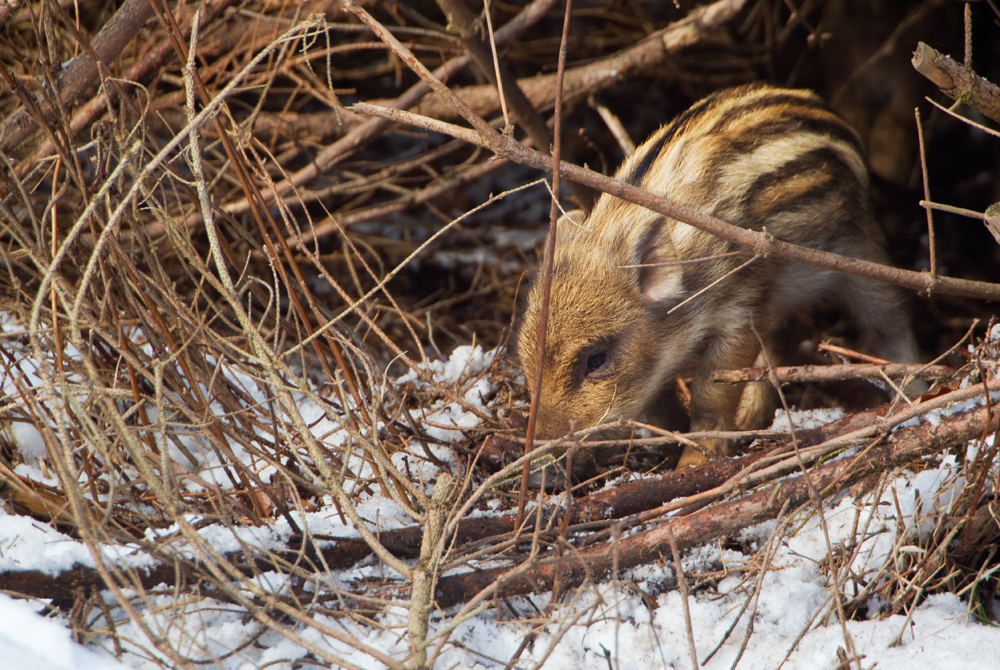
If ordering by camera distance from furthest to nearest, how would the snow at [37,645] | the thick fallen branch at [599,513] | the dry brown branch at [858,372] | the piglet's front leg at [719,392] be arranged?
the piglet's front leg at [719,392] < the dry brown branch at [858,372] < the thick fallen branch at [599,513] < the snow at [37,645]

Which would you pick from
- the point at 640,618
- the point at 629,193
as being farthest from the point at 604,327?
the point at 640,618

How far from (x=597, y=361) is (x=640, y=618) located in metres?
1.00

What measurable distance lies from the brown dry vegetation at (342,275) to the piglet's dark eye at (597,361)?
338mm

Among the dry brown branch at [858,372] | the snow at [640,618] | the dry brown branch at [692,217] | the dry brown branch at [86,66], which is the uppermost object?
the dry brown branch at [86,66]

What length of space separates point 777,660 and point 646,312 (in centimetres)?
127

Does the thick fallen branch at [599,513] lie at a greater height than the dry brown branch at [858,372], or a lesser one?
lesser

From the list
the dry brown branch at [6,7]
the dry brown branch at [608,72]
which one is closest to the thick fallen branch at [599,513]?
the dry brown branch at [6,7]

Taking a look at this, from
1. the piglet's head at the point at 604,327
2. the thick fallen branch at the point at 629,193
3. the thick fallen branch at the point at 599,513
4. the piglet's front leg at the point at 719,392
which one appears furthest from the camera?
the piglet's front leg at the point at 719,392

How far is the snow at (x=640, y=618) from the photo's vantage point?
5.72 ft

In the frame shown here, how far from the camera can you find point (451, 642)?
5.91 feet

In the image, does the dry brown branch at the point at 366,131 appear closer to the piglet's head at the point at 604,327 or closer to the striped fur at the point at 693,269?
the striped fur at the point at 693,269

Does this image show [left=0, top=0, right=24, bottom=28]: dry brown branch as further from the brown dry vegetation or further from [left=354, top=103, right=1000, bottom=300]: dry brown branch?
[left=354, top=103, right=1000, bottom=300]: dry brown branch

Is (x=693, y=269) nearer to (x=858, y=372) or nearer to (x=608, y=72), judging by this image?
(x=858, y=372)

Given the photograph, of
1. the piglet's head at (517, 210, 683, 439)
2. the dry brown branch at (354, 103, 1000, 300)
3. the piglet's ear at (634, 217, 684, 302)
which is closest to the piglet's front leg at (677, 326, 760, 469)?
the piglet's head at (517, 210, 683, 439)
